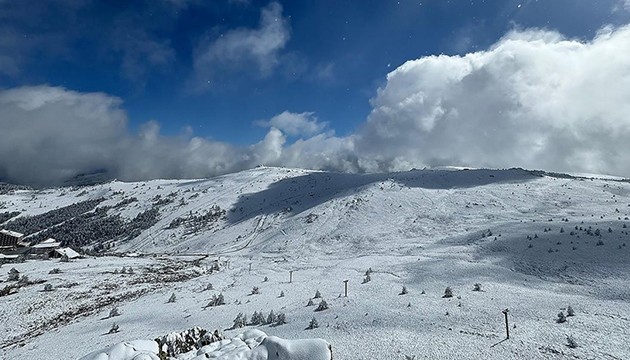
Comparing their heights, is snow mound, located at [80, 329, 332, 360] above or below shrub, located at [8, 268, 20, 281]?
above

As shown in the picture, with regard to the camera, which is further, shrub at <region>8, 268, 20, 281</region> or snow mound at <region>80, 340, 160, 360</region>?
shrub at <region>8, 268, 20, 281</region>

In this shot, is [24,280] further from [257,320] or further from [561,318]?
[561,318]

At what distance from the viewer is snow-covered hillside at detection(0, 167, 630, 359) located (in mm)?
11516

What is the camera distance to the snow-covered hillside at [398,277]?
37.8 feet

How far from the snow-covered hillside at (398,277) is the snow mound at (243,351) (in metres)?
3.07

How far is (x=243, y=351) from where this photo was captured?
308 inches

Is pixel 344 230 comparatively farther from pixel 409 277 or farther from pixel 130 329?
pixel 130 329

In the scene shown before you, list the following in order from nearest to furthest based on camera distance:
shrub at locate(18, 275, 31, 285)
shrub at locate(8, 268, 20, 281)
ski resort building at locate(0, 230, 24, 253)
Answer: shrub at locate(18, 275, 31, 285) < shrub at locate(8, 268, 20, 281) < ski resort building at locate(0, 230, 24, 253)

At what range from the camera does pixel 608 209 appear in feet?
134

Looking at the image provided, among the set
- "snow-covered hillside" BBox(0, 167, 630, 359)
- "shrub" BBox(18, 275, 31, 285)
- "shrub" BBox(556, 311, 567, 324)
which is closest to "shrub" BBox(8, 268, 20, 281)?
"shrub" BBox(18, 275, 31, 285)

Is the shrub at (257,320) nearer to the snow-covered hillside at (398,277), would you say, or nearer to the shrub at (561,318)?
the snow-covered hillside at (398,277)

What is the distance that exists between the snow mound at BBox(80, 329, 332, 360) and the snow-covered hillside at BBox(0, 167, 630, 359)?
307 cm

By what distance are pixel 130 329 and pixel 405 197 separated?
53.2 meters

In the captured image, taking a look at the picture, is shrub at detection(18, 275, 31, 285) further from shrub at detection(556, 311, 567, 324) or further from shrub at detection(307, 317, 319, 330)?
shrub at detection(556, 311, 567, 324)
